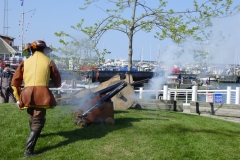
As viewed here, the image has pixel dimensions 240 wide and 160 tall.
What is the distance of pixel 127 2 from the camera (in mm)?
12070

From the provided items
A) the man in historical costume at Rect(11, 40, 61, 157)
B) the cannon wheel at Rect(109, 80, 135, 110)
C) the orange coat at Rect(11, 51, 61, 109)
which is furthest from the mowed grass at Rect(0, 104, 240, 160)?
the cannon wheel at Rect(109, 80, 135, 110)

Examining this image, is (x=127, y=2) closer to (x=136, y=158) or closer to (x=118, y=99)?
(x=118, y=99)

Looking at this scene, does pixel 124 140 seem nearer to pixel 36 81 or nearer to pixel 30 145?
pixel 30 145

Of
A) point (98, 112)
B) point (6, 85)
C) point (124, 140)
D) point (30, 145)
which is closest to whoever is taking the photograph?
point (30, 145)

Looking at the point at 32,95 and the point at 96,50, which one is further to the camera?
the point at 96,50

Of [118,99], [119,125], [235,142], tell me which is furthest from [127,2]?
[235,142]

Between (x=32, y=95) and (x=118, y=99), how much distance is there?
4659 millimetres

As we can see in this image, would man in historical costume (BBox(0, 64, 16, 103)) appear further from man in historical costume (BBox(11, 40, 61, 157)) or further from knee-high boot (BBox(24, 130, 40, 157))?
knee-high boot (BBox(24, 130, 40, 157))

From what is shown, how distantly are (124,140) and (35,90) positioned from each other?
6.24 feet

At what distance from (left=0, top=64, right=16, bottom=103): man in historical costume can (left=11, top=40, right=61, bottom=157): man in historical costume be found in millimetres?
6593

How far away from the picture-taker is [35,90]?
5422 millimetres

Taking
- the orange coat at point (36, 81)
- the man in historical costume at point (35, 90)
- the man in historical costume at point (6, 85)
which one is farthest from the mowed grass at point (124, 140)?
the man in historical costume at point (6, 85)

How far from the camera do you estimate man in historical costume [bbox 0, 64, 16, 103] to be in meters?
11.9

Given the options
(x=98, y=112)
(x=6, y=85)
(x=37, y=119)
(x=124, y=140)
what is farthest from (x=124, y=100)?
(x=6, y=85)
